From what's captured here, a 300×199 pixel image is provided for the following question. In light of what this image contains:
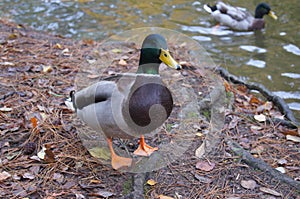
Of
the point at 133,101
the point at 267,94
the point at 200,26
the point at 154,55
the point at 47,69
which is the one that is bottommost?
the point at 200,26

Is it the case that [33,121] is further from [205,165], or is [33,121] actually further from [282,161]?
[282,161]

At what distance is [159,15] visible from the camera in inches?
290

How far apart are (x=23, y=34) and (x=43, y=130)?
9.40 ft

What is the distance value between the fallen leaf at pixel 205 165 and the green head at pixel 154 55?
28.7 inches

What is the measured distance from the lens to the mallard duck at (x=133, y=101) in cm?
263

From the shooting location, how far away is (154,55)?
9.21 feet

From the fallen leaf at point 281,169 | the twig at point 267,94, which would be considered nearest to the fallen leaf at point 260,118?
the twig at point 267,94

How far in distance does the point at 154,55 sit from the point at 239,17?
15.5 ft

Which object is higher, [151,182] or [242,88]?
[151,182]

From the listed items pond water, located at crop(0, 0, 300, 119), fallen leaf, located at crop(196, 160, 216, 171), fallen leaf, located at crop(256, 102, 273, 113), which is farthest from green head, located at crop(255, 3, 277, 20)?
fallen leaf, located at crop(196, 160, 216, 171)

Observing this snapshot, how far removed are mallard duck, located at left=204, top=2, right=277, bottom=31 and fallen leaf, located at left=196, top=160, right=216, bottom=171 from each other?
4495 millimetres

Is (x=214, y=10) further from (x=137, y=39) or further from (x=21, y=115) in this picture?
(x=21, y=115)

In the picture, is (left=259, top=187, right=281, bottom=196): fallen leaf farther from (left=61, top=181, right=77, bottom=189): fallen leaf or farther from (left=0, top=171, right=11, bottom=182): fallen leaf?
(left=0, top=171, right=11, bottom=182): fallen leaf

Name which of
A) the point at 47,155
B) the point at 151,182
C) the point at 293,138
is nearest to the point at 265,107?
the point at 293,138
